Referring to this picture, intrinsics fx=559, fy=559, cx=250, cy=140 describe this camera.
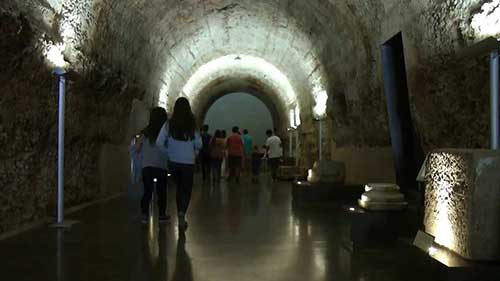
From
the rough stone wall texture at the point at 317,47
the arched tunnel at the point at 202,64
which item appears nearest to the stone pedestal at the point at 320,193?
the arched tunnel at the point at 202,64

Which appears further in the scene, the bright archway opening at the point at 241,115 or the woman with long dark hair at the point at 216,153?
the bright archway opening at the point at 241,115

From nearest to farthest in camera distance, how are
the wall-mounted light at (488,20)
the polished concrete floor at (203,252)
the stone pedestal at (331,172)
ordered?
the polished concrete floor at (203,252) < the wall-mounted light at (488,20) < the stone pedestal at (331,172)

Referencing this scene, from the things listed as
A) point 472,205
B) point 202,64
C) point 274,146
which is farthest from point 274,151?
point 472,205

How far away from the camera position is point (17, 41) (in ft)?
18.1

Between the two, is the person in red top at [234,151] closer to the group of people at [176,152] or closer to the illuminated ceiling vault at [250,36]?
the illuminated ceiling vault at [250,36]

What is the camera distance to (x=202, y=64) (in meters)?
17.2

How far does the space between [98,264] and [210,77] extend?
16460 millimetres

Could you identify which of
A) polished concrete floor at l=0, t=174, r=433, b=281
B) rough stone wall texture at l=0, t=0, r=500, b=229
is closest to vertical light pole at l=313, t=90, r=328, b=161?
rough stone wall texture at l=0, t=0, r=500, b=229

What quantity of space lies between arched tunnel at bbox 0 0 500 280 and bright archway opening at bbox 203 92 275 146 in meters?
14.6

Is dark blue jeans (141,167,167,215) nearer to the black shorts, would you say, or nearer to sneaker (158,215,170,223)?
sneaker (158,215,170,223)

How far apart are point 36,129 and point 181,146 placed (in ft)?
5.69

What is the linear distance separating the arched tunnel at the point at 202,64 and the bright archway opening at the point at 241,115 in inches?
575

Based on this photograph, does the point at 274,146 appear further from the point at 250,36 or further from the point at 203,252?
the point at 203,252

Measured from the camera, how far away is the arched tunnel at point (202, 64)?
5746 mm
